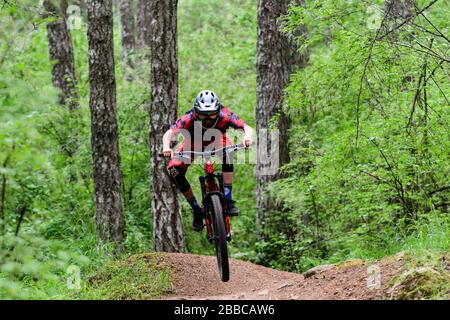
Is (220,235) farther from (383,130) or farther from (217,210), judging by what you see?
(383,130)

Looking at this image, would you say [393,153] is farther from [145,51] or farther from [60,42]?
[60,42]

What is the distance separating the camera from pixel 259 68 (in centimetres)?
1410

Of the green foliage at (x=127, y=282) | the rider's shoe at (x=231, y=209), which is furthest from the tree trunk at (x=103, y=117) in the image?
the rider's shoe at (x=231, y=209)

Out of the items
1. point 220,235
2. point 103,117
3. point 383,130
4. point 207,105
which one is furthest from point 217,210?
point 103,117

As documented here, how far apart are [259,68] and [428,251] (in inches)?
314

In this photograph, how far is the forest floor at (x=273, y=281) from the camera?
22.1 feet

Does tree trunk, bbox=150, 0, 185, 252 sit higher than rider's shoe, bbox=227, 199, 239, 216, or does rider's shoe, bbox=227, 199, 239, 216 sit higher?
tree trunk, bbox=150, 0, 185, 252

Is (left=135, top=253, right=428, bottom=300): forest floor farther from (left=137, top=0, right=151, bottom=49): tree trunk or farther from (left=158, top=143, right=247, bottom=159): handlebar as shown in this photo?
(left=137, top=0, right=151, bottom=49): tree trunk

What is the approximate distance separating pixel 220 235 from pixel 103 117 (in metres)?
4.82

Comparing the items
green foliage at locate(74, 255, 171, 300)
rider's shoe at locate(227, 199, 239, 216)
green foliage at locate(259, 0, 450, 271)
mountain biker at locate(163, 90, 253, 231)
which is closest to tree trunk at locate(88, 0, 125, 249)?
green foliage at locate(74, 255, 171, 300)

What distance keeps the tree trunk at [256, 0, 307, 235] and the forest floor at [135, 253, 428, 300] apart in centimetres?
356

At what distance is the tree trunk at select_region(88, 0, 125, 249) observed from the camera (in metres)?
11.9

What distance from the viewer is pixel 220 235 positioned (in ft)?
26.3

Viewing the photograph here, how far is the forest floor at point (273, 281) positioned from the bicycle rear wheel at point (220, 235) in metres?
0.35
